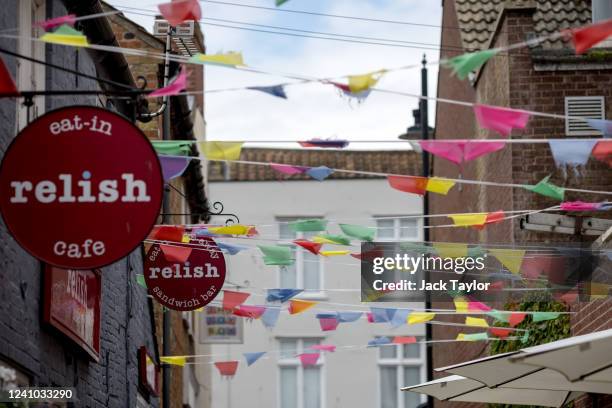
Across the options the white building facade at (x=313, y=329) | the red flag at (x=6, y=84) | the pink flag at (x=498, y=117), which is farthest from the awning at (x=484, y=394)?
the white building facade at (x=313, y=329)

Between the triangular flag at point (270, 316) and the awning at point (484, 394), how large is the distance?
1.78 metres

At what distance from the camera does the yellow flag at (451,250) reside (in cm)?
1251

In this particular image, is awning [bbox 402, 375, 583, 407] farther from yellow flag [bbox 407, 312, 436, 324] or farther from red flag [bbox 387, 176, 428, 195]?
red flag [bbox 387, 176, 428, 195]

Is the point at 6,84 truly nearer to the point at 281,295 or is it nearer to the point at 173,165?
the point at 173,165

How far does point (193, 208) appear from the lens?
25.9 m

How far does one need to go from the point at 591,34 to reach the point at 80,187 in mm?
3093

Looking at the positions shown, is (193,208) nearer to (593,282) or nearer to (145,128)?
(145,128)

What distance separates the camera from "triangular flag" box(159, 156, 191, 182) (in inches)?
372

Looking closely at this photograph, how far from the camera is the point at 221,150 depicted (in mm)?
9336

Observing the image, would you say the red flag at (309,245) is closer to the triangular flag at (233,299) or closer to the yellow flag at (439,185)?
the triangular flag at (233,299)

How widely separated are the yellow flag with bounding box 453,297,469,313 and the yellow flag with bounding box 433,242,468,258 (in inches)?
18.9

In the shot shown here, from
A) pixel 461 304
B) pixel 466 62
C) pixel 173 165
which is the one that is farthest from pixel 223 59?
pixel 461 304

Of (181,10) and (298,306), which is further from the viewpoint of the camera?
(298,306)

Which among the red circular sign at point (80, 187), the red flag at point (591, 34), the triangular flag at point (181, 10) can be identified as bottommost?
the red circular sign at point (80, 187)
